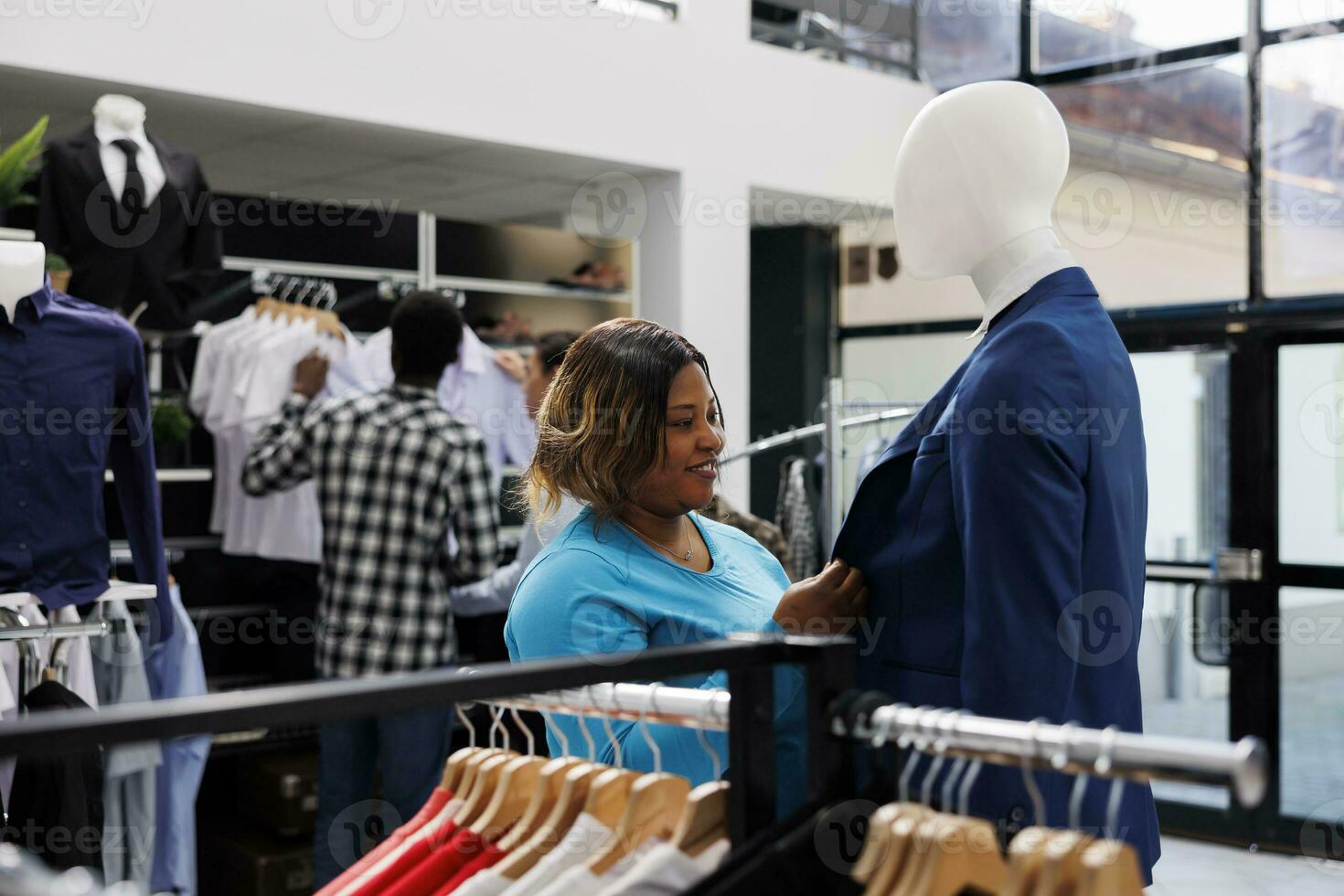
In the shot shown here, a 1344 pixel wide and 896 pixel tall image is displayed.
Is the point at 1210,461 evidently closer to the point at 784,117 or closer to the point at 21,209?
the point at 784,117

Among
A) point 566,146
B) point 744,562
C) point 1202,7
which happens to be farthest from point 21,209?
point 1202,7

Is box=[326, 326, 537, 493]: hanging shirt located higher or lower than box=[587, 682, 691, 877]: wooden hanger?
higher

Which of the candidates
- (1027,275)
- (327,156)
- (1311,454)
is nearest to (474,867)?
(1027,275)

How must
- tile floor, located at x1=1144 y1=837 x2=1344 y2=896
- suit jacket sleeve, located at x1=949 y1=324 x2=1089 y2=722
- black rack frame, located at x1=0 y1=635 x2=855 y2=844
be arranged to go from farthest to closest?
→ tile floor, located at x1=1144 y1=837 x2=1344 y2=896 < suit jacket sleeve, located at x1=949 y1=324 x2=1089 y2=722 < black rack frame, located at x1=0 y1=635 x2=855 y2=844

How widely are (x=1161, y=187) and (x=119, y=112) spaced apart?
400 centimetres

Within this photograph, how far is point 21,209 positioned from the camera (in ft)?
13.3

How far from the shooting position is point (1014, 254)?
1.71 meters

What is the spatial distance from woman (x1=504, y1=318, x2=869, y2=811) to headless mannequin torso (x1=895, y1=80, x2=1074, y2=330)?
0.38 m

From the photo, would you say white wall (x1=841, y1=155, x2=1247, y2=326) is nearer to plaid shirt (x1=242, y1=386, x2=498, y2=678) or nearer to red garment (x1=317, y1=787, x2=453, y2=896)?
plaid shirt (x1=242, y1=386, x2=498, y2=678)

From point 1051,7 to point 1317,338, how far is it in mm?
2010

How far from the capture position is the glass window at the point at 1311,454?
495cm

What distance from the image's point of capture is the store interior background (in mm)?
4633

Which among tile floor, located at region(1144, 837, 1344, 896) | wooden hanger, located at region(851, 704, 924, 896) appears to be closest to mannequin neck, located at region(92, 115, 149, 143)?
wooden hanger, located at region(851, 704, 924, 896)

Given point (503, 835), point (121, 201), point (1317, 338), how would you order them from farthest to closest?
1. point (1317, 338)
2. point (121, 201)
3. point (503, 835)
